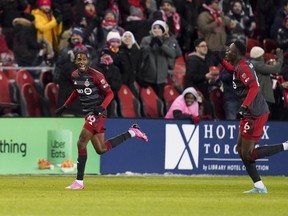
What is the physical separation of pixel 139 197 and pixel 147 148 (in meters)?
7.05

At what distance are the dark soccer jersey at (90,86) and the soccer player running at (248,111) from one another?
2218 millimetres

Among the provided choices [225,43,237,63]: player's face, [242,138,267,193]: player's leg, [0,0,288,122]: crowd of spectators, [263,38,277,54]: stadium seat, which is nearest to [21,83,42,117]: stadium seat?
[0,0,288,122]: crowd of spectators

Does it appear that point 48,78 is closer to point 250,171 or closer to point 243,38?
point 243,38

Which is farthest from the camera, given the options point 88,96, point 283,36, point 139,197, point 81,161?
point 283,36

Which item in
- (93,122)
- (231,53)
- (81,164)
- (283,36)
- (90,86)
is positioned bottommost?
(81,164)

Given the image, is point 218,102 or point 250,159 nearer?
point 250,159

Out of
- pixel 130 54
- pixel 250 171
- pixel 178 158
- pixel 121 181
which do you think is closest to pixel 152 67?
pixel 130 54

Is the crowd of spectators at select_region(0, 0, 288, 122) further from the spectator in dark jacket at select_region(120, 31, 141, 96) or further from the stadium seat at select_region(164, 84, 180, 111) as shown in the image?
the stadium seat at select_region(164, 84, 180, 111)

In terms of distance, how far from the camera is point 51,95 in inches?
979

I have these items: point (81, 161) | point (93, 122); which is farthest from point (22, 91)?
point (81, 161)

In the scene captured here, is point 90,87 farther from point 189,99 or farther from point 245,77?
point 189,99

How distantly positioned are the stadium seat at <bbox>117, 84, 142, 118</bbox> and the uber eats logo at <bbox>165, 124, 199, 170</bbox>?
123 centimetres

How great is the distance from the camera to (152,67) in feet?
83.5

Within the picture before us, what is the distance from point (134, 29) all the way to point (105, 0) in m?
1.14
